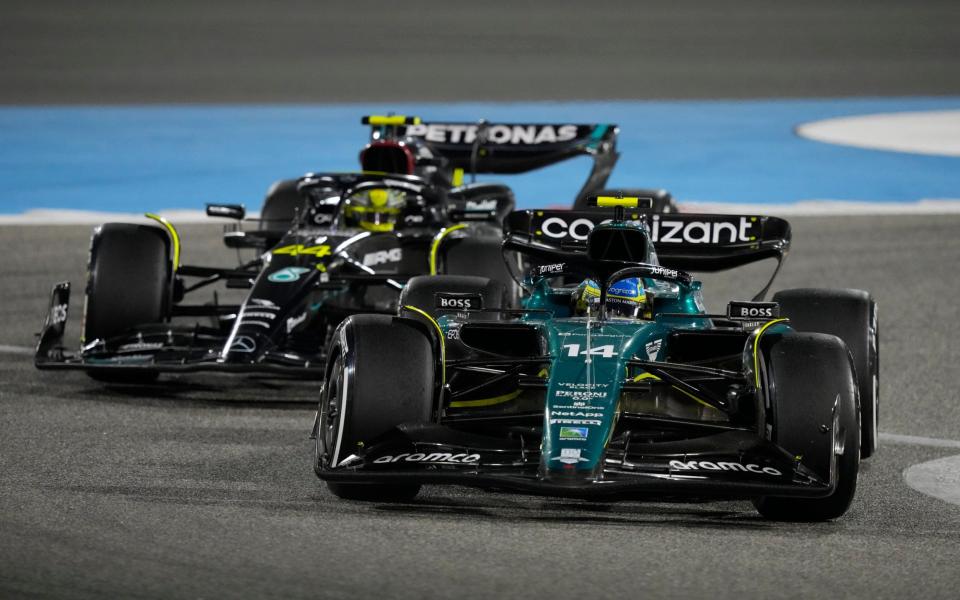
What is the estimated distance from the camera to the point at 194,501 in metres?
7.73

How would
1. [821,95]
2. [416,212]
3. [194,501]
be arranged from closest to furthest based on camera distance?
1. [194,501]
2. [416,212]
3. [821,95]

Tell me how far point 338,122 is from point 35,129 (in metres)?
5.28

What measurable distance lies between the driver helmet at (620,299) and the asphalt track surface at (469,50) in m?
23.5

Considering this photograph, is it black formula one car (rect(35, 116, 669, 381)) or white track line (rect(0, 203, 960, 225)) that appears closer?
black formula one car (rect(35, 116, 669, 381))

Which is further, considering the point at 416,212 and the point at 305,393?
the point at 416,212

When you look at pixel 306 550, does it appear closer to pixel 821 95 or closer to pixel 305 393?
pixel 305 393

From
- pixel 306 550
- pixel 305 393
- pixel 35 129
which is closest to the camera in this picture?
pixel 306 550

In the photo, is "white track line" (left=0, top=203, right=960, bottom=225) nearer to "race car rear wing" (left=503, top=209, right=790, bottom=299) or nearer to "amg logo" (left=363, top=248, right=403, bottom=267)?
"amg logo" (left=363, top=248, right=403, bottom=267)

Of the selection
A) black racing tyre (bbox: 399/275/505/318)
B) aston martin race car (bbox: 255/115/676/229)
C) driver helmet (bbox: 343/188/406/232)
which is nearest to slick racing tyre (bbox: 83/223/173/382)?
driver helmet (bbox: 343/188/406/232)

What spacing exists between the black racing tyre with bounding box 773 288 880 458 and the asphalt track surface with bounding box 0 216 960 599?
0.94ft

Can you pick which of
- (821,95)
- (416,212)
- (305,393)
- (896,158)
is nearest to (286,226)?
(416,212)

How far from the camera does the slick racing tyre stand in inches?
446

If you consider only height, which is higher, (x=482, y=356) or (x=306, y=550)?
(x=482, y=356)

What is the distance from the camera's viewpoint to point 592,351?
306 inches
